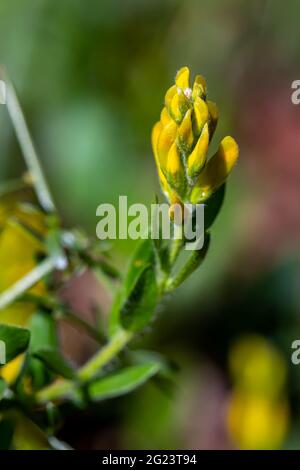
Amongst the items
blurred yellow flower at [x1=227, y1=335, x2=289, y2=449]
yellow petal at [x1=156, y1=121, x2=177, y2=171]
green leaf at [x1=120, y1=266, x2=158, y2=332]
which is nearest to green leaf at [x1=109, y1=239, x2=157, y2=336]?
green leaf at [x1=120, y1=266, x2=158, y2=332]

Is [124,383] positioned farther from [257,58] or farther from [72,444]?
[257,58]

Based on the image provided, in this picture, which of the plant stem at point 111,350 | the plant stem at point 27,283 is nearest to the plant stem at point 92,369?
the plant stem at point 111,350

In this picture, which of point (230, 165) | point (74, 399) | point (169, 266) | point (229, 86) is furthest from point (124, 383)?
point (229, 86)

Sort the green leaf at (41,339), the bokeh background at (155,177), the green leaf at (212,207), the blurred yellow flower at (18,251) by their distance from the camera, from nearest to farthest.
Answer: the green leaf at (212,207), the green leaf at (41,339), the blurred yellow flower at (18,251), the bokeh background at (155,177)

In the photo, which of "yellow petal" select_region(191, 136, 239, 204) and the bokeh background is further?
the bokeh background

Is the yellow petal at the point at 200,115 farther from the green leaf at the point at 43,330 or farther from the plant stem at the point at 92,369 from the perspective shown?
the green leaf at the point at 43,330

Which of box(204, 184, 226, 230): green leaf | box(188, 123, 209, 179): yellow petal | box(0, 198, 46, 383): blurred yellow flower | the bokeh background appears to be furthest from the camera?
the bokeh background

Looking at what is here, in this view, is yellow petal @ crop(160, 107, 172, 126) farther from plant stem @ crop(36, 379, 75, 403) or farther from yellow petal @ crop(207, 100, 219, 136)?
plant stem @ crop(36, 379, 75, 403)
